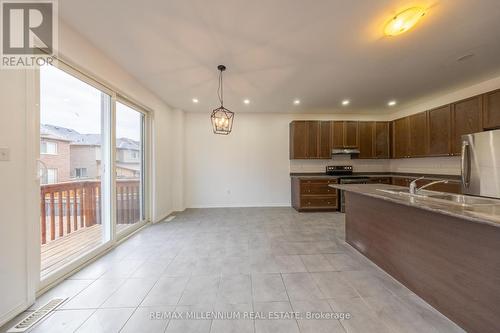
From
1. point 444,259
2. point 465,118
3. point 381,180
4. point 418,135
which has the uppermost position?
point 465,118

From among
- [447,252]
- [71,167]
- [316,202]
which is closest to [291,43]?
[447,252]

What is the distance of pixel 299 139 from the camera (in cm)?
504

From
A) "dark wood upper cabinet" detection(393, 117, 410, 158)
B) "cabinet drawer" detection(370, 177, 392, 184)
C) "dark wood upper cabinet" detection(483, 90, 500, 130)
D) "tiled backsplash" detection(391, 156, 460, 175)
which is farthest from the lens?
"cabinet drawer" detection(370, 177, 392, 184)

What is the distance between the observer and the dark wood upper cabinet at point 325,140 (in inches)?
198

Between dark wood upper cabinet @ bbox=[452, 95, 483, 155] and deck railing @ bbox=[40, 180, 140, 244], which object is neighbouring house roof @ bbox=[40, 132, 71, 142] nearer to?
deck railing @ bbox=[40, 180, 140, 244]

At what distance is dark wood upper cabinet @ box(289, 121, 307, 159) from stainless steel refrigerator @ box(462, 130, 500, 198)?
2.88 metres

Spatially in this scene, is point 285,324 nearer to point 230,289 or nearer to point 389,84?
point 230,289

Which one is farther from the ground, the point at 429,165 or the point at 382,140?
the point at 382,140

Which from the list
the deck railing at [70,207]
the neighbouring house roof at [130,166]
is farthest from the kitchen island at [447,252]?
the neighbouring house roof at [130,166]

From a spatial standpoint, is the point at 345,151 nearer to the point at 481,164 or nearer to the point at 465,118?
the point at 465,118

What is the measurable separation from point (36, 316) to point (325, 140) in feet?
18.2

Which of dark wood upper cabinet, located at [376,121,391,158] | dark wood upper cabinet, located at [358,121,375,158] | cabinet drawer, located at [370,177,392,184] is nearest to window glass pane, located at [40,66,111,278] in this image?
dark wood upper cabinet, located at [358,121,375,158]

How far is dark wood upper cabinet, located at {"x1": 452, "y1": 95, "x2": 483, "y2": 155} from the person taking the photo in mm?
3137

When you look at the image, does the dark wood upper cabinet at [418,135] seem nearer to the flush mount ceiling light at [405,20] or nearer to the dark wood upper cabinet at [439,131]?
the dark wood upper cabinet at [439,131]
